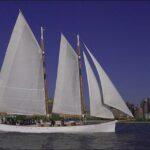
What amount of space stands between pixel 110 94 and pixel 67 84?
8156 mm

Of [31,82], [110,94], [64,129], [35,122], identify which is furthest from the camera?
[35,122]

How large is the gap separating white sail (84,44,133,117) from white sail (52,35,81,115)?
5.64 m

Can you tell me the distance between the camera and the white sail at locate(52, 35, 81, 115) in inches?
2970

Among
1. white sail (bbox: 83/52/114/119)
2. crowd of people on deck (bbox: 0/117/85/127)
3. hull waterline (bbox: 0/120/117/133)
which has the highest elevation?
white sail (bbox: 83/52/114/119)

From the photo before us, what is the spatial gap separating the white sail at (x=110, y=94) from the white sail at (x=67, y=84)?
5635 mm

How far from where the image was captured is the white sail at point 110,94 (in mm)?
70125

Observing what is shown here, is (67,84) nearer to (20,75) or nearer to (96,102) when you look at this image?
(96,102)

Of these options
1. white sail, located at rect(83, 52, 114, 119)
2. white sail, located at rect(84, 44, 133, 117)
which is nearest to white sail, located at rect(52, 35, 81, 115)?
white sail, located at rect(83, 52, 114, 119)

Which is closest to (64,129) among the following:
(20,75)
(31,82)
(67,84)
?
(67,84)

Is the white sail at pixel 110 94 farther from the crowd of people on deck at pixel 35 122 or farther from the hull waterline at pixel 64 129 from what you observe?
the crowd of people on deck at pixel 35 122

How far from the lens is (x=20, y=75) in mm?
76188

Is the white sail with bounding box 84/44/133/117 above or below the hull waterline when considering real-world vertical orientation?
above

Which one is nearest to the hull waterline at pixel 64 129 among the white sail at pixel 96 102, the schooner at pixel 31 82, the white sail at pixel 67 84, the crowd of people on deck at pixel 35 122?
the schooner at pixel 31 82

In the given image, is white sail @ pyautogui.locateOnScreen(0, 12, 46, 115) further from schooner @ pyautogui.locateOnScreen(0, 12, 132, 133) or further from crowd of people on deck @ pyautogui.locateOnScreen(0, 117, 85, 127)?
crowd of people on deck @ pyautogui.locateOnScreen(0, 117, 85, 127)
